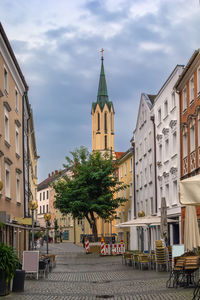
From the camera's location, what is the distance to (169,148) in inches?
1364

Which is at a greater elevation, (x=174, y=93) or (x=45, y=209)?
(x=174, y=93)

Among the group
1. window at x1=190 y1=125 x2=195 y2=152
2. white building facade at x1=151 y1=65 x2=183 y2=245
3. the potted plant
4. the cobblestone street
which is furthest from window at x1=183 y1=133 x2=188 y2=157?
the potted plant

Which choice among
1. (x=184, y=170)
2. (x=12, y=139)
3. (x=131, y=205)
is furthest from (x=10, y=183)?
(x=131, y=205)

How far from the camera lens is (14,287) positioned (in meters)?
14.8

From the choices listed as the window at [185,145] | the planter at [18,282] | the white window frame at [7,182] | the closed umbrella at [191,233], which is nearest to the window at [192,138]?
the window at [185,145]

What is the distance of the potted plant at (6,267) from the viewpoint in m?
13.6

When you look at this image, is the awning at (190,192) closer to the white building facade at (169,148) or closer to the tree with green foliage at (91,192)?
the white building facade at (169,148)

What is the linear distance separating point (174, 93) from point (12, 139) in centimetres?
1222

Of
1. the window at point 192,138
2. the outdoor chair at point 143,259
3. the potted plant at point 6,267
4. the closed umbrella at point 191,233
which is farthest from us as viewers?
the window at point 192,138

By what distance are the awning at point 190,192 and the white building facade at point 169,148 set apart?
867 inches

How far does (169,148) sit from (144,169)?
10.1 metres

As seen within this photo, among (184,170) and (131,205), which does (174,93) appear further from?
(131,205)

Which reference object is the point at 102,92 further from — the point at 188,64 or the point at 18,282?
the point at 18,282

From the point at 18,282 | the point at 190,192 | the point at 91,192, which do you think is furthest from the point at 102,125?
the point at 190,192
